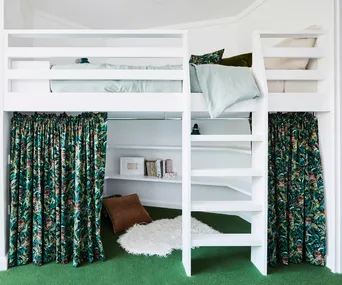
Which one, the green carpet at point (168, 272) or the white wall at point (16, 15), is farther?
the white wall at point (16, 15)

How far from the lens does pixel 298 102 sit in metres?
2.19

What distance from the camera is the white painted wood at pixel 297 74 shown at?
2189mm

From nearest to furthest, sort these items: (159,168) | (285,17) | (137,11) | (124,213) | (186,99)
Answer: (186,99), (285,17), (124,213), (137,11), (159,168)

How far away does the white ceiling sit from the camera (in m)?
3.28

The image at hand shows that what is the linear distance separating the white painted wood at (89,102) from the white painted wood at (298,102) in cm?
75

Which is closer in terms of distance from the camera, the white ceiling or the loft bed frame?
the loft bed frame

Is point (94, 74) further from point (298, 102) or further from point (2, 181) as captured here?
point (298, 102)

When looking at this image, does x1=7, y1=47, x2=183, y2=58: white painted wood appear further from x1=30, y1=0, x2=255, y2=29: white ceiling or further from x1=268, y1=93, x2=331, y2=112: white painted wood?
x1=30, y1=0, x2=255, y2=29: white ceiling

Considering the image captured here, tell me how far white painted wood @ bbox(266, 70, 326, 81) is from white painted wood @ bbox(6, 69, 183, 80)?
0.78 metres

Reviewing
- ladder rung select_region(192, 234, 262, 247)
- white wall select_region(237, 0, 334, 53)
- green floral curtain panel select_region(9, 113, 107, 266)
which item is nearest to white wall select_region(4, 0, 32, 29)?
green floral curtain panel select_region(9, 113, 107, 266)

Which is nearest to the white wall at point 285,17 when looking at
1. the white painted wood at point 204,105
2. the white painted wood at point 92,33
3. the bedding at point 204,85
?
the bedding at point 204,85

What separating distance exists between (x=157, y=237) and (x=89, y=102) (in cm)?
154

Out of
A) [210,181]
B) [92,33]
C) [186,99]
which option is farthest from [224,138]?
[210,181]

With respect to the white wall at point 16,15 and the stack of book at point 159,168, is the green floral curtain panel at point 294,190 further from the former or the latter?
the white wall at point 16,15
